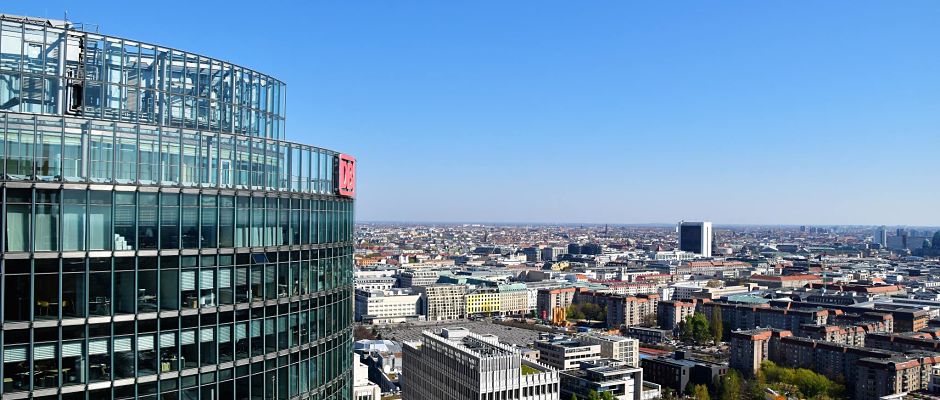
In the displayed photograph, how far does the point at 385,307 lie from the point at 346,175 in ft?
537

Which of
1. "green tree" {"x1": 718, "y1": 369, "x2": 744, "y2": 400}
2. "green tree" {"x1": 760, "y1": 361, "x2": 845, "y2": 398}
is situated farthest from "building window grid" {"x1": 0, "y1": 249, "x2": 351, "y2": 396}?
"green tree" {"x1": 760, "y1": 361, "x2": 845, "y2": 398}

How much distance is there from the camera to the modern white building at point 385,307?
187 metres

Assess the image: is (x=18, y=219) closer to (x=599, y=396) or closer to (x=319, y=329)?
(x=319, y=329)

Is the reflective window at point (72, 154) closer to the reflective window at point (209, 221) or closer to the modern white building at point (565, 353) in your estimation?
the reflective window at point (209, 221)

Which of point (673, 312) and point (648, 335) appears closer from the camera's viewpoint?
point (648, 335)

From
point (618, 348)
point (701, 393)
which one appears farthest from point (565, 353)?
point (701, 393)

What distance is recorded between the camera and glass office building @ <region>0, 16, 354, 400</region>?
19.1 metres

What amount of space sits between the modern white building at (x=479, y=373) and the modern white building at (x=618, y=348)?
151 ft

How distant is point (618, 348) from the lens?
11981 centimetres

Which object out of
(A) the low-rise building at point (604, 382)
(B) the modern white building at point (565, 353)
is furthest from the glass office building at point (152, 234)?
(B) the modern white building at point (565, 353)

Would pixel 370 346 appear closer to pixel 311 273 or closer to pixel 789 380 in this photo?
pixel 789 380

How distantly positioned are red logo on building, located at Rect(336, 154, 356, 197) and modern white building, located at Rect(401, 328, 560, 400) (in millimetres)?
38075

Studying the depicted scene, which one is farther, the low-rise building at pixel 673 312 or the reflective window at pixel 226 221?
the low-rise building at pixel 673 312

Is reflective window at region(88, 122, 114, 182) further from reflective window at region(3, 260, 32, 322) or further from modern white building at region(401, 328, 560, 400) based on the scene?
modern white building at region(401, 328, 560, 400)
